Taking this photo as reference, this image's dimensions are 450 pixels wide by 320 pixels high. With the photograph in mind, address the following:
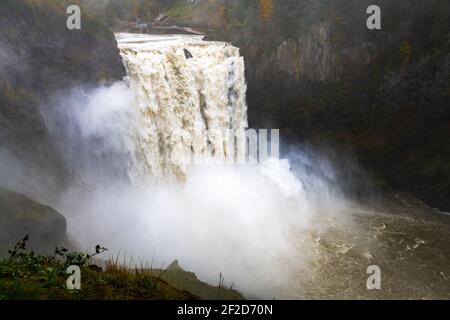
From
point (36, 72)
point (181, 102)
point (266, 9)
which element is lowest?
point (181, 102)

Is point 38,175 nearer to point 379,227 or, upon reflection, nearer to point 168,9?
point 379,227

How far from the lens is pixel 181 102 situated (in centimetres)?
2209

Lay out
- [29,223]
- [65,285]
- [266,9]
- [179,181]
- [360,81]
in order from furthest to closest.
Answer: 1. [266,9]
2. [360,81]
3. [179,181]
4. [29,223]
5. [65,285]

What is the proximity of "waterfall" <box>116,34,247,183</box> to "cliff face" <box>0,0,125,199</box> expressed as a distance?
85.1 inches

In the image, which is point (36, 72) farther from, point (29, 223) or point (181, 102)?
point (181, 102)

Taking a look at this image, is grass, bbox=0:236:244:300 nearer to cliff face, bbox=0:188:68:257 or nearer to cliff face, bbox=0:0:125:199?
cliff face, bbox=0:188:68:257

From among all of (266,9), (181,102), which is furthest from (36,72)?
(266,9)

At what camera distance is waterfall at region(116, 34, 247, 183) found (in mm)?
20031

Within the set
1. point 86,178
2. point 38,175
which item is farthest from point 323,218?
point 38,175

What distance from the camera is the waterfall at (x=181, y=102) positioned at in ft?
65.7

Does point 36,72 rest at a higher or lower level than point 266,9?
lower

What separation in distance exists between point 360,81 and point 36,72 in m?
18.4

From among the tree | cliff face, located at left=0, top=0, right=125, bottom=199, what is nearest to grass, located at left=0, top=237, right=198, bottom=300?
cliff face, located at left=0, top=0, right=125, bottom=199

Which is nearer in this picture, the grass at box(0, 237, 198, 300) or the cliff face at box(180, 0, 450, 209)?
the grass at box(0, 237, 198, 300)
